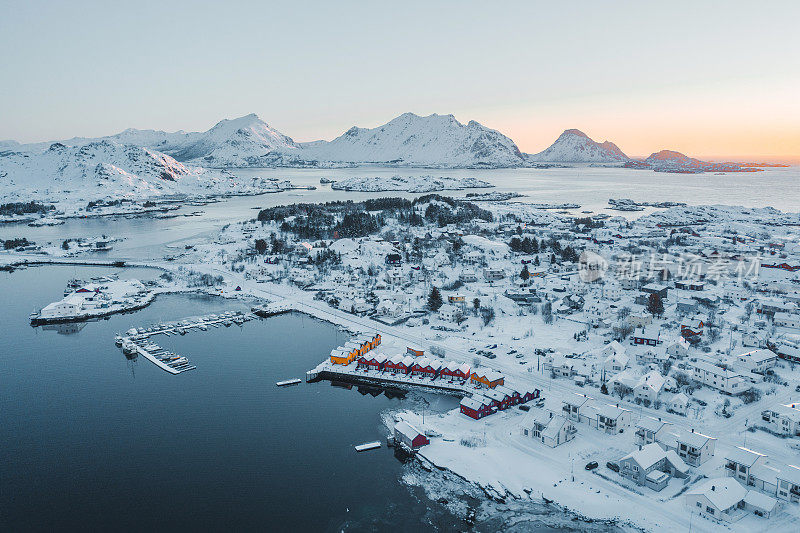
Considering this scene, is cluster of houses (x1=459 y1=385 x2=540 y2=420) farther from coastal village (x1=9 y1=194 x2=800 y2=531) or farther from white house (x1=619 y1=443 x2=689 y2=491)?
white house (x1=619 y1=443 x2=689 y2=491)

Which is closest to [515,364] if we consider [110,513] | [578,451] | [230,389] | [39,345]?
[578,451]

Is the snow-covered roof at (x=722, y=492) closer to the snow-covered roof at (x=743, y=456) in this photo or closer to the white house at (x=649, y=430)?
the snow-covered roof at (x=743, y=456)

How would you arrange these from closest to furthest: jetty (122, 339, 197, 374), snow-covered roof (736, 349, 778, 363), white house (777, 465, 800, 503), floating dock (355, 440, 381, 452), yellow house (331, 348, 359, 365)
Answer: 1. white house (777, 465, 800, 503)
2. floating dock (355, 440, 381, 452)
3. snow-covered roof (736, 349, 778, 363)
4. yellow house (331, 348, 359, 365)
5. jetty (122, 339, 197, 374)

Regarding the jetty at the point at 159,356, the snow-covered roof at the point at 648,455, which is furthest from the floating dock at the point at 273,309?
the snow-covered roof at the point at 648,455

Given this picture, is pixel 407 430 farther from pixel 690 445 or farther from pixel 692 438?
pixel 692 438

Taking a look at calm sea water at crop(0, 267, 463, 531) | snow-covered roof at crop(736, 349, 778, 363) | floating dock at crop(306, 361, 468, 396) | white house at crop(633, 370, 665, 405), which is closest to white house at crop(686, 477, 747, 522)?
white house at crop(633, 370, 665, 405)
